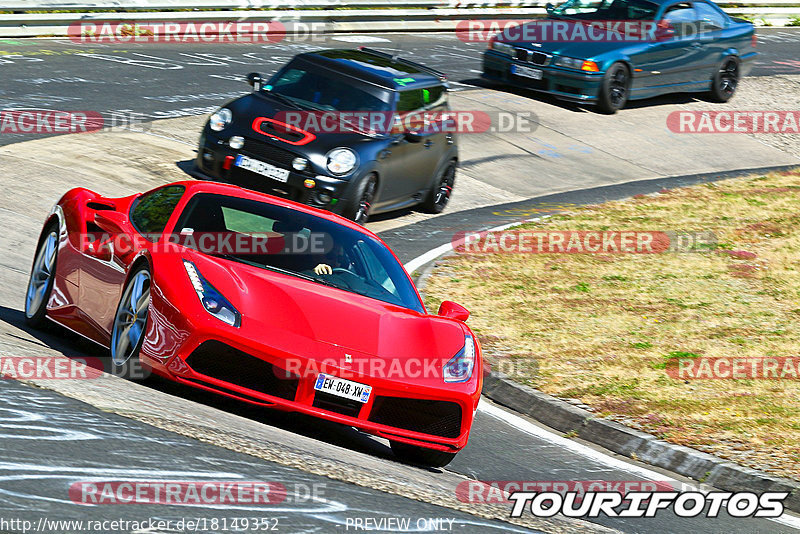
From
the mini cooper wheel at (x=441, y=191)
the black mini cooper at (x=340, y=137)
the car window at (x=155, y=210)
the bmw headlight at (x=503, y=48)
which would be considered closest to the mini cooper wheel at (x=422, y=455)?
the car window at (x=155, y=210)

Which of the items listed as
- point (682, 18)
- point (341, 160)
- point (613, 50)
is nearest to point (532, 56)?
point (613, 50)

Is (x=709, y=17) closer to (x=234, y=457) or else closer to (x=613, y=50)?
(x=613, y=50)

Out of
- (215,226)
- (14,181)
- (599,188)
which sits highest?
(215,226)

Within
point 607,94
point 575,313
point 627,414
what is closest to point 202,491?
point 627,414

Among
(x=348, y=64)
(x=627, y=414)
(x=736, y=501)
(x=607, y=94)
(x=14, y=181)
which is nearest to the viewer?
(x=736, y=501)

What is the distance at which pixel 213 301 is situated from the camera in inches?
251

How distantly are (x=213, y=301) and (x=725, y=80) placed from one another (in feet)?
61.8

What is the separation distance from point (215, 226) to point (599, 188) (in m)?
11.1

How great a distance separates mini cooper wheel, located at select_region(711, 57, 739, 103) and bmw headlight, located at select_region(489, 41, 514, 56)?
471 centimetres

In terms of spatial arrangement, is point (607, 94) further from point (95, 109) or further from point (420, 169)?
point (95, 109)

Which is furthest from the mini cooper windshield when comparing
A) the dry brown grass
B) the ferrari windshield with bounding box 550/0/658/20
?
the ferrari windshield with bounding box 550/0/658/20

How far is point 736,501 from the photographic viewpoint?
702 cm

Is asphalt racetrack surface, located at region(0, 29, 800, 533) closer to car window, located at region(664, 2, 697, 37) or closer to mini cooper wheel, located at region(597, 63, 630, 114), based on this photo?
mini cooper wheel, located at region(597, 63, 630, 114)

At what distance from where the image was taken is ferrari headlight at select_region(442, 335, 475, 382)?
6.77m
